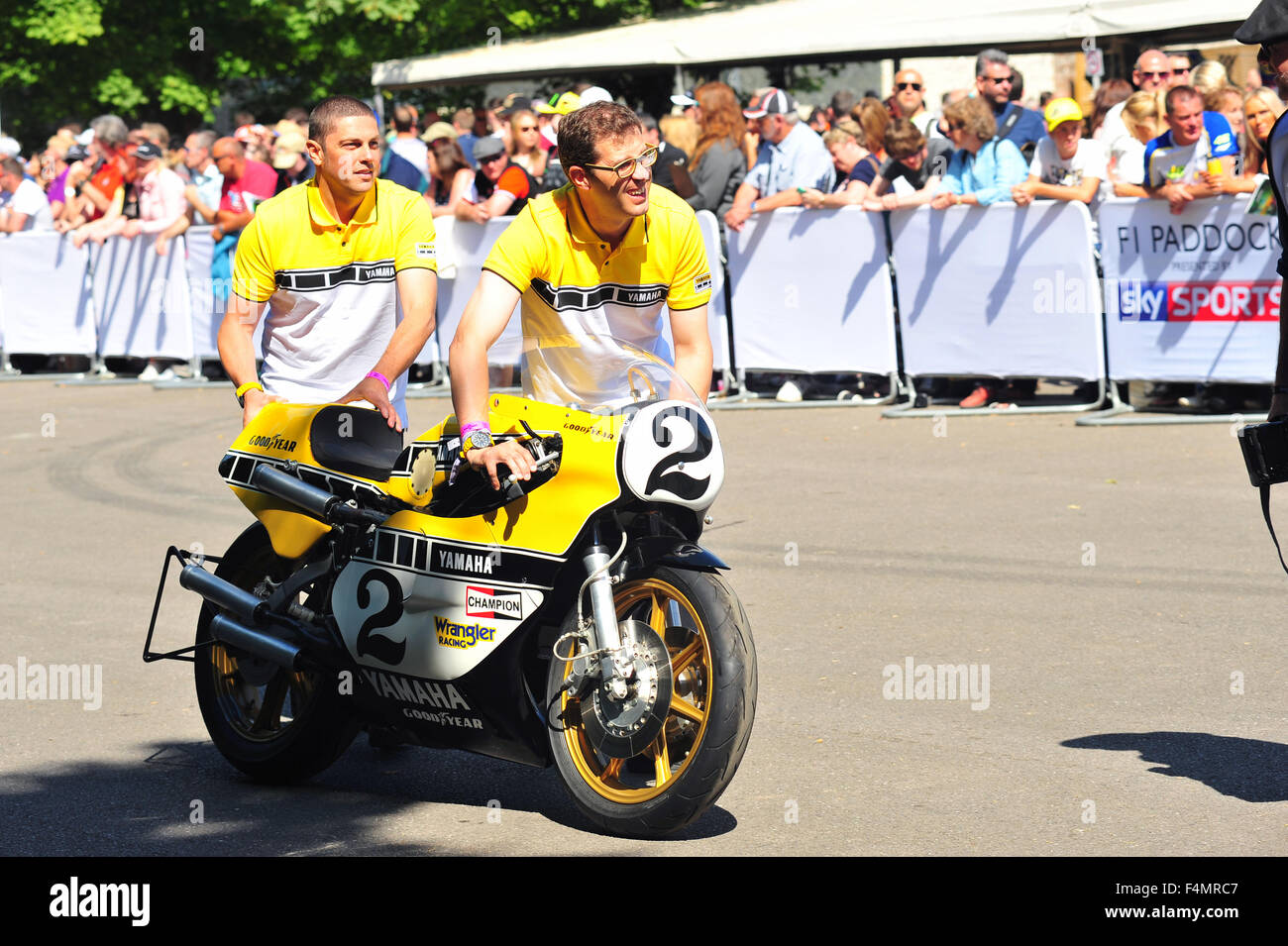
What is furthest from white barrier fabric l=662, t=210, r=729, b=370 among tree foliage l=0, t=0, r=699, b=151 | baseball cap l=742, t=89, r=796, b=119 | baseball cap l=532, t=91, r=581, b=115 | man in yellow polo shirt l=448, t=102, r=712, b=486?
tree foliage l=0, t=0, r=699, b=151

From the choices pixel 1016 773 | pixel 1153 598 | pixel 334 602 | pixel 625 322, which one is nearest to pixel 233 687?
pixel 334 602

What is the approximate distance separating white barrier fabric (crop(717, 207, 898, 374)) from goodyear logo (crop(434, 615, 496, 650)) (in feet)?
28.0

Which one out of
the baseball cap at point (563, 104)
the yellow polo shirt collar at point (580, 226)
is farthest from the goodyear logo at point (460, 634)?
the baseball cap at point (563, 104)

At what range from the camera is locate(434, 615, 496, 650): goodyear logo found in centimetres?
507

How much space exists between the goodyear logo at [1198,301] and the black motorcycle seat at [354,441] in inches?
287

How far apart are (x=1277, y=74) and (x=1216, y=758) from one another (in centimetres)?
195

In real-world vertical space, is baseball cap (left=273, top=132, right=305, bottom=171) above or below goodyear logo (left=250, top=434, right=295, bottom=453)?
above

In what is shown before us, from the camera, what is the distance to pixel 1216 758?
548cm

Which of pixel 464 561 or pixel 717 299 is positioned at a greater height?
pixel 717 299

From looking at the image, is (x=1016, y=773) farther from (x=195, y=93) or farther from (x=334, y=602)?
(x=195, y=93)

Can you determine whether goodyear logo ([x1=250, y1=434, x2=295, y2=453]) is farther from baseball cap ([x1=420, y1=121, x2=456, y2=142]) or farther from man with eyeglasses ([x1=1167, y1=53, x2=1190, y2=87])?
baseball cap ([x1=420, y1=121, x2=456, y2=142])

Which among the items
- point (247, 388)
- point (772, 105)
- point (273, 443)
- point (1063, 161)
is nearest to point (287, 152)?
point (772, 105)

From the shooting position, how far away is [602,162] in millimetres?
5086

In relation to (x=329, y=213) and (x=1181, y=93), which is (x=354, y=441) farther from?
(x=1181, y=93)
